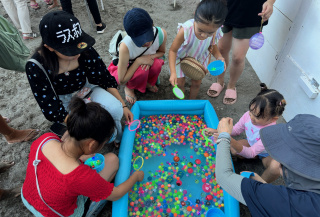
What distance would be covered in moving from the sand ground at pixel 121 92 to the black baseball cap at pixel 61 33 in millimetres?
1109

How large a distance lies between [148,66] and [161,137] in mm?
728

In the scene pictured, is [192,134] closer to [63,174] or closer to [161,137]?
[161,137]

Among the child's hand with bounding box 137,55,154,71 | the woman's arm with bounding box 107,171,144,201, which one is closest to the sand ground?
the woman's arm with bounding box 107,171,144,201

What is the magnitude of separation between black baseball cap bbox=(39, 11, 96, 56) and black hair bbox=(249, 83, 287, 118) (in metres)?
1.25

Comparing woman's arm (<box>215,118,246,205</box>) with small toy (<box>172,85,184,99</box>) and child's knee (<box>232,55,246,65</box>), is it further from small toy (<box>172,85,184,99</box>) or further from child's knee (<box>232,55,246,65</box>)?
child's knee (<box>232,55,246,65</box>)

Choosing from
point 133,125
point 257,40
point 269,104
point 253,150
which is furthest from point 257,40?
point 133,125

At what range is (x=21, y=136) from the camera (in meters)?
2.02

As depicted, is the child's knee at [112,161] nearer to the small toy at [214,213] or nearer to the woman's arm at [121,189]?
the woman's arm at [121,189]

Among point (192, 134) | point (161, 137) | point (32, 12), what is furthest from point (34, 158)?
point (32, 12)

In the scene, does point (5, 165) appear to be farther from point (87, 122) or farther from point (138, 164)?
point (87, 122)

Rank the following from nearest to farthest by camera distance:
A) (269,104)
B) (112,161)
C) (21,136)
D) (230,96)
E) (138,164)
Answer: (269,104) < (112,161) < (138,164) < (21,136) < (230,96)

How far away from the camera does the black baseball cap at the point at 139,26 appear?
5.54 ft

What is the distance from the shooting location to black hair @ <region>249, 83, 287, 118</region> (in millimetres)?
1441

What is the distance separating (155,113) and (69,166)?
1.13 m
